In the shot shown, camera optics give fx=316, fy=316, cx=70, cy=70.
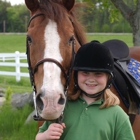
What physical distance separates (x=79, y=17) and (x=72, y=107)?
1.32 meters

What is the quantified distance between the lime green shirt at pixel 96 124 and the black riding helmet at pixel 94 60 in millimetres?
125

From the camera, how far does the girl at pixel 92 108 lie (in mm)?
2176

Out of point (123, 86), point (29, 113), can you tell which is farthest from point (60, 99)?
point (29, 113)

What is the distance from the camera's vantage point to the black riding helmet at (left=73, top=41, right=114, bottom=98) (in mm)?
2303

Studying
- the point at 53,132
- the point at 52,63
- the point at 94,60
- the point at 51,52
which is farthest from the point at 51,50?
the point at 53,132

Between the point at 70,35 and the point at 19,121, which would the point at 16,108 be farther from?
the point at 70,35

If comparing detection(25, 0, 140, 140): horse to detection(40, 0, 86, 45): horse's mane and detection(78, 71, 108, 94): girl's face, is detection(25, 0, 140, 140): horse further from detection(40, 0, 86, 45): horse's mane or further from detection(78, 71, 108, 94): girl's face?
detection(78, 71, 108, 94): girl's face

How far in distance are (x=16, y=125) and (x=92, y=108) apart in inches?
175

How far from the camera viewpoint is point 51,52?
2533 millimetres

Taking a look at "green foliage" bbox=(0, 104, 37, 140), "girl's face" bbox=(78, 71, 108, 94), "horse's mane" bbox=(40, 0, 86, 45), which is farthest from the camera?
"green foliage" bbox=(0, 104, 37, 140)

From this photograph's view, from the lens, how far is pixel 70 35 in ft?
9.07

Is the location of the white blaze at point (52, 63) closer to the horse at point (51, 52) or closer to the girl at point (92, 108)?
the horse at point (51, 52)

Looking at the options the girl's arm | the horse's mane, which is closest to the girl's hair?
the girl's arm

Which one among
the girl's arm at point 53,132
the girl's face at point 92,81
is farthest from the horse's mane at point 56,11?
the girl's arm at point 53,132
